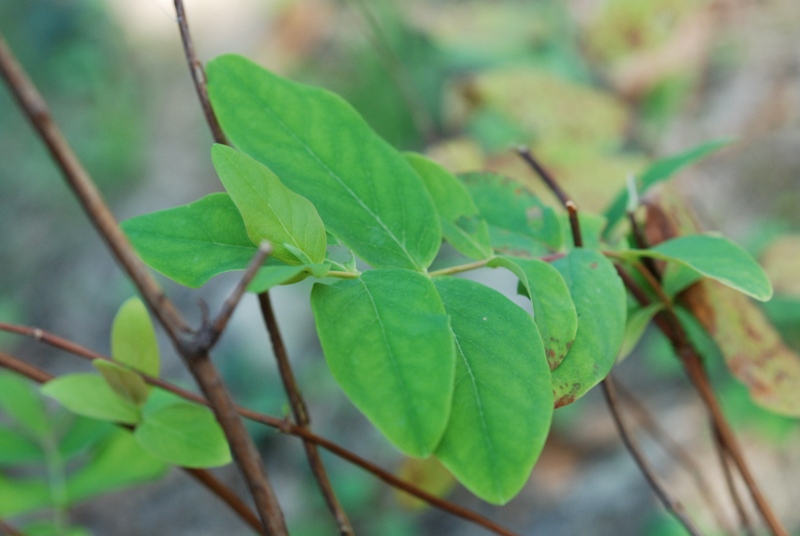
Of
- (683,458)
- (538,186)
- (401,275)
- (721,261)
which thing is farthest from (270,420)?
(538,186)

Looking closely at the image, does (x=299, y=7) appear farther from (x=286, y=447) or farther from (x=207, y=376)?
(x=207, y=376)

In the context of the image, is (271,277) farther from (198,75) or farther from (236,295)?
(198,75)

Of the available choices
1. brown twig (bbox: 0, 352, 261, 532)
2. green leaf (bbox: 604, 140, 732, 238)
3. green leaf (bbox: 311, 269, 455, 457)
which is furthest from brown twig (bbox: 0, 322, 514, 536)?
green leaf (bbox: 604, 140, 732, 238)

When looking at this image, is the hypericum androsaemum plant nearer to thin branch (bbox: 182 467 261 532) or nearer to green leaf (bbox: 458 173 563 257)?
green leaf (bbox: 458 173 563 257)

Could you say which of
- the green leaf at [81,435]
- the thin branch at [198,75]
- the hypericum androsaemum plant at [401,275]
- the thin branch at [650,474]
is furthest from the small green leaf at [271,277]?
the green leaf at [81,435]

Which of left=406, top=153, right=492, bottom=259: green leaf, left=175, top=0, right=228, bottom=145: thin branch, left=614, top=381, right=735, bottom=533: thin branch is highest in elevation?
left=175, top=0, right=228, bottom=145: thin branch

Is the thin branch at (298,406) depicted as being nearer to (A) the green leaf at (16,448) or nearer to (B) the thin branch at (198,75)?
(B) the thin branch at (198,75)

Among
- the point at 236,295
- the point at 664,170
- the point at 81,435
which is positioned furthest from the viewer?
the point at 81,435

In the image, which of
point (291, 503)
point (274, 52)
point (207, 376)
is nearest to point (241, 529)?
point (291, 503)
